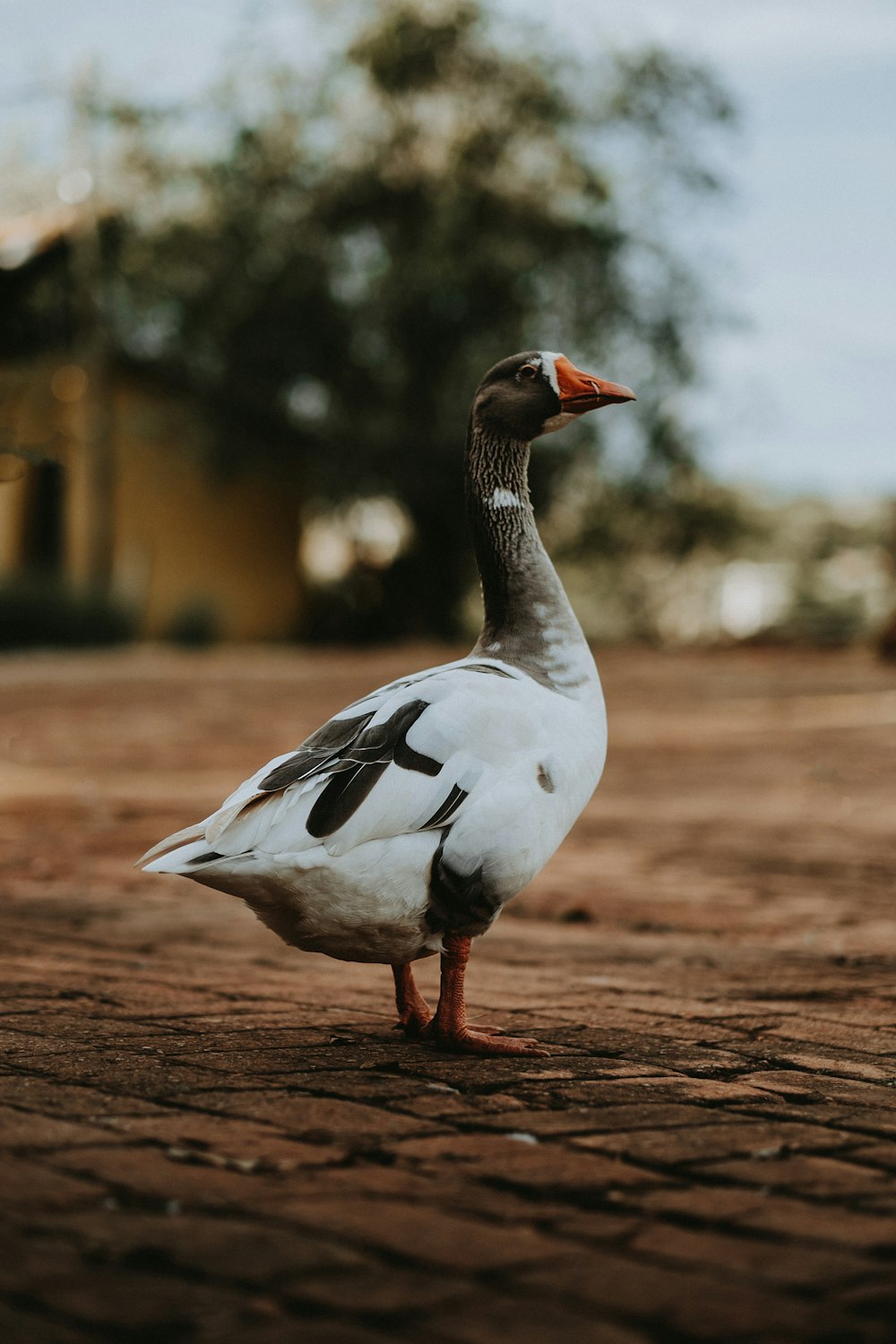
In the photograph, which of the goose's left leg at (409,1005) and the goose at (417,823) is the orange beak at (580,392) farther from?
the goose's left leg at (409,1005)

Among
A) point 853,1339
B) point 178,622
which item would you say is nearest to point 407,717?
point 853,1339

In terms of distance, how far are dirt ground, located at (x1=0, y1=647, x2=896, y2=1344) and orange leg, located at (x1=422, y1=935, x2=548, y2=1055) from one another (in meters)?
0.06

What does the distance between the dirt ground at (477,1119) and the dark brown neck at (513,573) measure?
3.03 ft

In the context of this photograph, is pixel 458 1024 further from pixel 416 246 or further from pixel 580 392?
pixel 416 246

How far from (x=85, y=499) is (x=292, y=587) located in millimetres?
4658

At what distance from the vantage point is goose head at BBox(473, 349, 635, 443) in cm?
387

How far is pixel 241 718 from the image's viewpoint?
12531mm

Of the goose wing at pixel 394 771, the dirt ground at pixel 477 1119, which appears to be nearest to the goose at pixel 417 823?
the goose wing at pixel 394 771

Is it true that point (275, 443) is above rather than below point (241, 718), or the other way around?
above

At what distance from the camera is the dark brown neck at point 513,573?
3.62 m

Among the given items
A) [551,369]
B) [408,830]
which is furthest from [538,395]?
[408,830]

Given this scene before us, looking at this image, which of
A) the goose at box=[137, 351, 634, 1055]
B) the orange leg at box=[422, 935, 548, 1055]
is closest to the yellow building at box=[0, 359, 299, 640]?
the goose at box=[137, 351, 634, 1055]

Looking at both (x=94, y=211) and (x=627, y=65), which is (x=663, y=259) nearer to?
(x=627, y=65)

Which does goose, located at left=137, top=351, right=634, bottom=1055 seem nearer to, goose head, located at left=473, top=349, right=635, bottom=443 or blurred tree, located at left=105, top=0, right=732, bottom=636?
goose head, located at left=473, top=349, right=635, bottom=443
